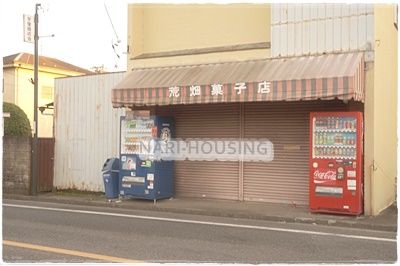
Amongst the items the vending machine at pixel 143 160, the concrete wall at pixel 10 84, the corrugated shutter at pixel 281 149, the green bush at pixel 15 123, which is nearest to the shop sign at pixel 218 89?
the vending machine at pixel 143 160

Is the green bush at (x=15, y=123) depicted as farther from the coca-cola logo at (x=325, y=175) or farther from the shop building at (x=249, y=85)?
the coca-cola logo at (x=325, y=175)

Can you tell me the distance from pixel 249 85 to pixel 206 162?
10.3 feet

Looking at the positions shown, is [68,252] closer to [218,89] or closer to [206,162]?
[218,89]

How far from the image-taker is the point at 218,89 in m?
13.1

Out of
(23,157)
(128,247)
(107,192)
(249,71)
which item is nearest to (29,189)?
(23,157)

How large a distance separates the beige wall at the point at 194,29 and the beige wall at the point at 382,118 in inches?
111

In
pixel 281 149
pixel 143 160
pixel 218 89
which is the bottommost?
pixel 143 160

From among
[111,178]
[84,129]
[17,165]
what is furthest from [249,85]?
[17,165]

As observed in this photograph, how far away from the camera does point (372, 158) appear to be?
12.1 meters

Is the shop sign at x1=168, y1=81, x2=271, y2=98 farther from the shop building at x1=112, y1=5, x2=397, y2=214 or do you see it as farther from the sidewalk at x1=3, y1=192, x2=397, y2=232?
the sidewalk at x1=3, y1=192, x2=397, y2=232

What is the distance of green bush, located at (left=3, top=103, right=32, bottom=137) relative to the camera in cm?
2186

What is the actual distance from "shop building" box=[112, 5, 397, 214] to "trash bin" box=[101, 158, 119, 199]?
1693 mm

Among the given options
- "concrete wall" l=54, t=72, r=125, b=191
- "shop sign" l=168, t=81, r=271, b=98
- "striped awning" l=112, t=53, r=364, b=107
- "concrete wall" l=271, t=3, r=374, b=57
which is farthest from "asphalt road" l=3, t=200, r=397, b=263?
"concrete wall" l=54, t=72, r=125, b=191

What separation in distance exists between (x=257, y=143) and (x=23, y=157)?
7.87m
